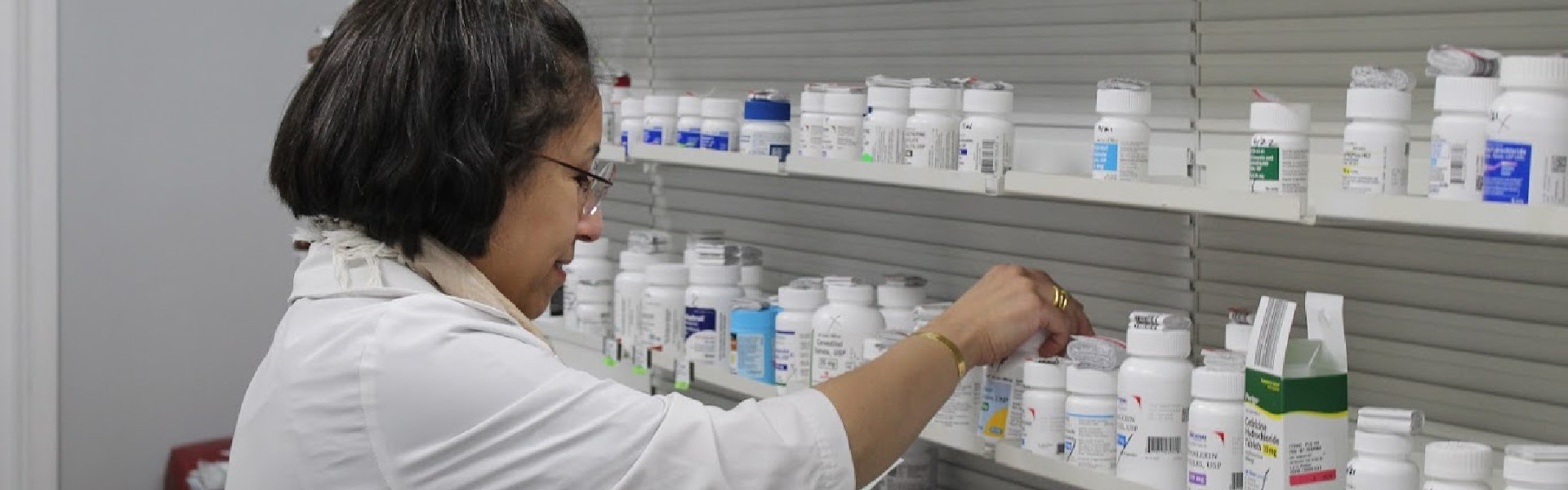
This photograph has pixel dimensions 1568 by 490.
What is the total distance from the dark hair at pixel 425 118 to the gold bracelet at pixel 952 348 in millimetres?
585

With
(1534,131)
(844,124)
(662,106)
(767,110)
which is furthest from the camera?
(662,106)

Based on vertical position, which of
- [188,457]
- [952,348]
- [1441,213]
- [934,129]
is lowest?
[188,457]

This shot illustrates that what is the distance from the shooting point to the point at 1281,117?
6.06 ft

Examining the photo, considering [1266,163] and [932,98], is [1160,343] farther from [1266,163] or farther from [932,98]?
[932,98]

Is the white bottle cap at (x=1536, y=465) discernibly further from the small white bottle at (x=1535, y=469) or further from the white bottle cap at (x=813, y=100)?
the white bottle cap at (x=813, y=100)

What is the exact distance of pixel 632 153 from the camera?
318 cm

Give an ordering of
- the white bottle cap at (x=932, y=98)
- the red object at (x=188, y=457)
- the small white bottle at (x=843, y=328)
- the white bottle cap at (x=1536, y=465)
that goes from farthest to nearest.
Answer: the red object at (x=188, y=457) → the small white bottle at (x=843, y=328) → the white bottle cap at (x=932, y=98) → the white bottle cap at (x=1536, y=465)

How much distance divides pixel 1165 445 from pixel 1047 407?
21cm

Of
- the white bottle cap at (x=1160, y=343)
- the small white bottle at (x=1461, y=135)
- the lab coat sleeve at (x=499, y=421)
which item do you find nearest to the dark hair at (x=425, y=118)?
the lab coat sleeve at (x=499, y=421)

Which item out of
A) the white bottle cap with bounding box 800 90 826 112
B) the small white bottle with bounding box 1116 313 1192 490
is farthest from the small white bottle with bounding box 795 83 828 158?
the small white bottle with bounding box 1116 313 1192 490

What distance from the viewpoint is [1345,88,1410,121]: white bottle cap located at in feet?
5.65

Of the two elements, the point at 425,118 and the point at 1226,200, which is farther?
the point at 1226,200

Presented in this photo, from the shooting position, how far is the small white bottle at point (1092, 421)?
6.85 ft

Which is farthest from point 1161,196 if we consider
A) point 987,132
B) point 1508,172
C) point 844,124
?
point 844,124
